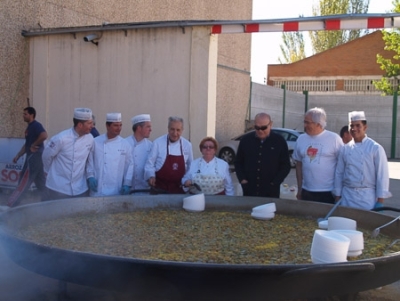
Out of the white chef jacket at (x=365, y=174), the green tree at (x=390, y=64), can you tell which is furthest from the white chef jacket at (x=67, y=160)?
the green tree at (x=390, y=64)

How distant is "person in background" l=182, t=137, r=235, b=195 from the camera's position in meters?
5.38

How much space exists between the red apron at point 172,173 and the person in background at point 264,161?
0.65 meters

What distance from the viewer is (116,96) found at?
1041 cm

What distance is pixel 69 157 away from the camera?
5199 mm

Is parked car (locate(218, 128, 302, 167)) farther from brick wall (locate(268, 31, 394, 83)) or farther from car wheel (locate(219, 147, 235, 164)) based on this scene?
brick wall (locate(268, 31, 394, 83))

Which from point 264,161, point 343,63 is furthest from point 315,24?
point 343,63

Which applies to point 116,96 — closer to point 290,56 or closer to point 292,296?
point 292,296

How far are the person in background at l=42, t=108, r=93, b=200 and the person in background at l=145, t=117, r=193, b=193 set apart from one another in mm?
725

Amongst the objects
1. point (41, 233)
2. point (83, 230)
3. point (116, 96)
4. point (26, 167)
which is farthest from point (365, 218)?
point (116, 96)

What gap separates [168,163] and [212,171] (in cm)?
51

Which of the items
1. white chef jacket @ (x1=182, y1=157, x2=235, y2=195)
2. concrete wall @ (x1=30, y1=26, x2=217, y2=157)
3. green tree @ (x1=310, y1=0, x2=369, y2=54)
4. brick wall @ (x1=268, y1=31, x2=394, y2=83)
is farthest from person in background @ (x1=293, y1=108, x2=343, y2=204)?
green tree @ (x1=310, y1=0, x2=369, y2=54)

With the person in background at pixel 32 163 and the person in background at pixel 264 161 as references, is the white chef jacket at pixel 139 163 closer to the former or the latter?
the person in background at pixel 264 161

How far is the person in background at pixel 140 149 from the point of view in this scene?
5.94 m

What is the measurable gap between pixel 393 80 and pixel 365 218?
2984 centimetres
